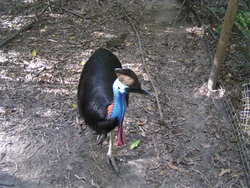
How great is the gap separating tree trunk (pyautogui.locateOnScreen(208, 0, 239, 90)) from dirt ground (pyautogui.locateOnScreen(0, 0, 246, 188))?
0.25m

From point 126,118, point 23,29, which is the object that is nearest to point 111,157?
point 126,118

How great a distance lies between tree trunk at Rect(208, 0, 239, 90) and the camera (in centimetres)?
391

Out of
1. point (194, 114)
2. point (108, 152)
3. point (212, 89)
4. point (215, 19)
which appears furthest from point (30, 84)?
point (215, 19)

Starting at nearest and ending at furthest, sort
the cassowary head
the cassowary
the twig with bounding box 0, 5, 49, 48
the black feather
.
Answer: the cassowary head → the cassowary → the black feather → the twig with bounding box 0, 5, 49, 48

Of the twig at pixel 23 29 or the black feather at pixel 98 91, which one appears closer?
the black feather at pixel 98 91

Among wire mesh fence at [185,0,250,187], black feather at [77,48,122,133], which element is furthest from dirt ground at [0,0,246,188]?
black feather at [77,48,122,133]

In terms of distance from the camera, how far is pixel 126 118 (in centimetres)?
404

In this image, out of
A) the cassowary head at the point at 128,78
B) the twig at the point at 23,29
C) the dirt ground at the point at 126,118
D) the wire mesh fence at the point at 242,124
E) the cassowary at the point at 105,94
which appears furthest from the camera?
the twig at the point at 23,29

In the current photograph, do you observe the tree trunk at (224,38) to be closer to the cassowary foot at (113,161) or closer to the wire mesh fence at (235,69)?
the wire mesh fence at (235,69)

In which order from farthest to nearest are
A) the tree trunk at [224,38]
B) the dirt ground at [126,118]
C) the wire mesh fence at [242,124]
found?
the tree trunk at [224,38], the wire mesh fence at [242,124], the dirt ground at [126,118]

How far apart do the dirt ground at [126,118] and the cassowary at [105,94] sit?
0.37m

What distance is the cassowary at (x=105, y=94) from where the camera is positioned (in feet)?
7.97

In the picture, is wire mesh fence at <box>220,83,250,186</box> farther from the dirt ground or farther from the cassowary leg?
the cassowary leg

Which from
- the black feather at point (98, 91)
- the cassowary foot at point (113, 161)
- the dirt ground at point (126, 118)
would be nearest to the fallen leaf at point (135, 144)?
the dirt ground at point (126, 118)
